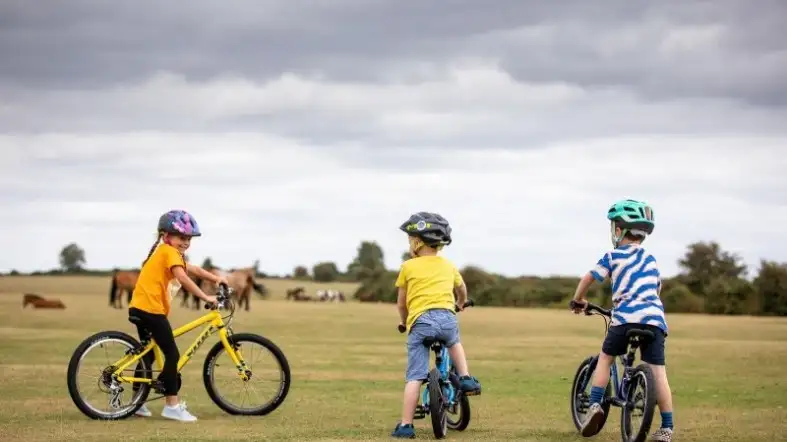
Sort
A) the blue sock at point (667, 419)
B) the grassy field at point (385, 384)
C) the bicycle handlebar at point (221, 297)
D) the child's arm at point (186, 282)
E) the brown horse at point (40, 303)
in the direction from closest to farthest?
the blue sock at point (667, 419) → the grassy field at point (385, 384) → the child's arm at point (186, 282) → the bicycle handlebar at point (221, 297) → the brown horse at point (40, 303)

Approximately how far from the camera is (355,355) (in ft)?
75.2

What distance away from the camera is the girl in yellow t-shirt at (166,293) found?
39.7 ft

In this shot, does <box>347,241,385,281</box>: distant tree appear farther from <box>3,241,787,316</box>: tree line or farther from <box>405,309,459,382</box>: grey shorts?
<box>405,309,459,382</box>: grey shorts

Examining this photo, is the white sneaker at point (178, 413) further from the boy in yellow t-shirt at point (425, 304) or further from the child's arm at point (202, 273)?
the boy in yellow t-shirt at point (425, 304)

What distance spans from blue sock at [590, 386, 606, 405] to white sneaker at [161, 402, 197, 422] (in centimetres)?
400

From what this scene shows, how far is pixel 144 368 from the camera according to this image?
12.3 metres

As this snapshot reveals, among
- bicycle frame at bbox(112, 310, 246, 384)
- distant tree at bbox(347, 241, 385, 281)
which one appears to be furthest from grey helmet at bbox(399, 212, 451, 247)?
distant tree at bbox(347, 241, 385, 281)

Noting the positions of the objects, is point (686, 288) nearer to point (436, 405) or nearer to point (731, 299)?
point (731, 299)

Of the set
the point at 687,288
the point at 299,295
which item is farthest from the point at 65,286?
the point at 687,288

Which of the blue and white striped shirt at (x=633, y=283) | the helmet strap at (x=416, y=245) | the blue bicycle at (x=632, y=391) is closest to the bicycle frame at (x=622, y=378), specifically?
the blue bicycle at (x=632, y=391)

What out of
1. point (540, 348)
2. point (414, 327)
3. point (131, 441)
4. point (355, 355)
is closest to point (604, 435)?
point (414, 327)

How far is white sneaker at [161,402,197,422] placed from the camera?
12.1m

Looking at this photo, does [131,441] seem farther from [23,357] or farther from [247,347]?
[23,357]

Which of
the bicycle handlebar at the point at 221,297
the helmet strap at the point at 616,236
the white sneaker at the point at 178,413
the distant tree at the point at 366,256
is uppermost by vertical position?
the distant tree at the point at 366,256
